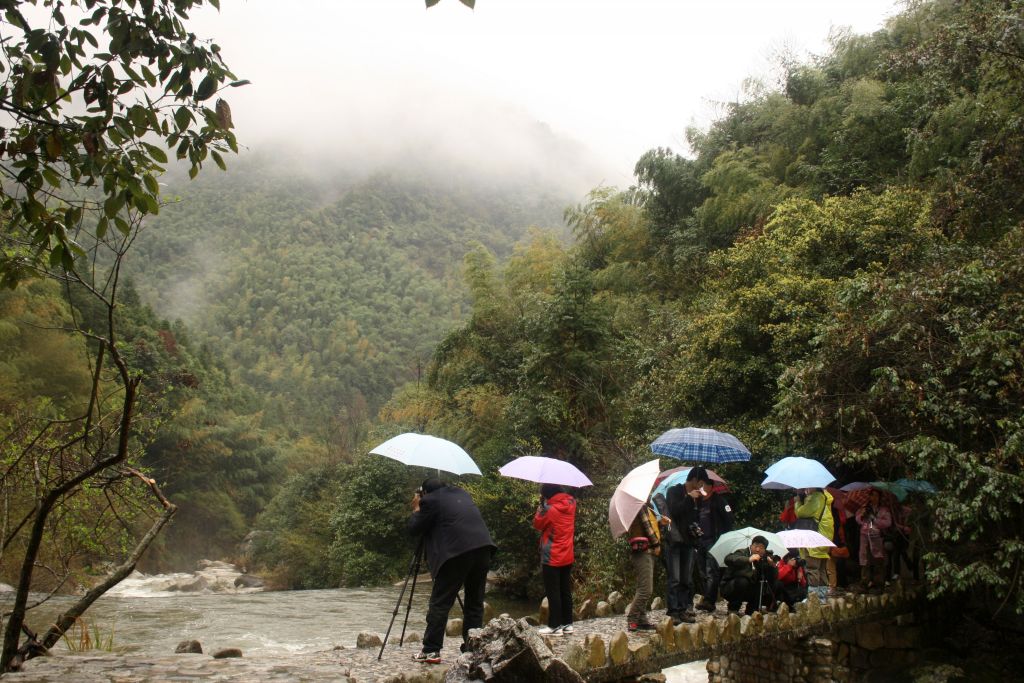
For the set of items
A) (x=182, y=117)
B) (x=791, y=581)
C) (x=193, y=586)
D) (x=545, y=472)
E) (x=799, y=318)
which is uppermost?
(x=799, y=318)

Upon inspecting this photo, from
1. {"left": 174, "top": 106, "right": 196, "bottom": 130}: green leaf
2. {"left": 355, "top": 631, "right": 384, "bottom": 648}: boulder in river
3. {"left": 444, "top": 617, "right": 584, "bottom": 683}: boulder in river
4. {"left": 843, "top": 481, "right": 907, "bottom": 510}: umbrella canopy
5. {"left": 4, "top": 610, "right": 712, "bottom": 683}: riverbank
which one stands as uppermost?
{"left": 174, "top": 106, "right": 196, "bottom": 130}: green leaf

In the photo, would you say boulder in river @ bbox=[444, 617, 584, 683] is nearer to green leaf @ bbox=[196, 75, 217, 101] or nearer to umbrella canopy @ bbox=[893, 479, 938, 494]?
green leaf @ bbox=[196, 75, 217, 101]

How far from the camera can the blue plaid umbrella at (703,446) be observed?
9.15 meters

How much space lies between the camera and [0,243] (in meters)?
6.32

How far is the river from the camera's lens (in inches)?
482

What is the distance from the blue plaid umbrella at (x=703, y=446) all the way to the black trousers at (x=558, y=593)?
233 cm

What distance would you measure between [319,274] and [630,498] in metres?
102

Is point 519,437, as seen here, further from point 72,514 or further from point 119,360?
A: point 119,360

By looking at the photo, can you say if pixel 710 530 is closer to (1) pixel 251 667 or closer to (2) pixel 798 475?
(2) pixel 798 475

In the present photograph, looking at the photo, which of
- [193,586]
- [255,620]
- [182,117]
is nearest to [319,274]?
[193,586]

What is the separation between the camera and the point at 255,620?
49.4 feet

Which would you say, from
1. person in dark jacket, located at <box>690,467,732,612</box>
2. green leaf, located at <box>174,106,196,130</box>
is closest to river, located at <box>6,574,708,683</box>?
person in dark jacket, located at <box>690,467,732,612</box>

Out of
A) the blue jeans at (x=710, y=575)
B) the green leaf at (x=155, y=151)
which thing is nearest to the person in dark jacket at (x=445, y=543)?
the green leaf at (x=155, y=151)

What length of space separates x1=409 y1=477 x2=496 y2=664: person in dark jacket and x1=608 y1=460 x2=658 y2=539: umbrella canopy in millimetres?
1485
